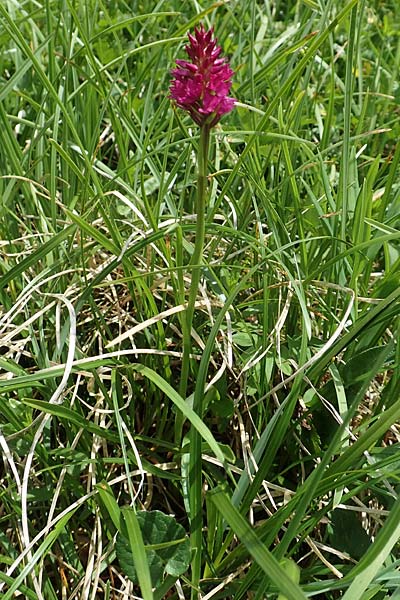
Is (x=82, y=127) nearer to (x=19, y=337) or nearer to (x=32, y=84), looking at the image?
(x=32, y=84)

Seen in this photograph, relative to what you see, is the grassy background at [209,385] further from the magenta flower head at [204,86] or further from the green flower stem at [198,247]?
Result: the magenta flower head at [204,86]

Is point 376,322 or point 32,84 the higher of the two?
point 32,84

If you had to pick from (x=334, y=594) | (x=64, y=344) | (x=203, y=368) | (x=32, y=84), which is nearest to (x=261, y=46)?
(x=32, y=84)

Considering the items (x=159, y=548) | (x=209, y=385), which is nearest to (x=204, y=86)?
(x=209, y=385)

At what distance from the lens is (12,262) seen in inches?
59.6

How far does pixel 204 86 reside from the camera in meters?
0.96

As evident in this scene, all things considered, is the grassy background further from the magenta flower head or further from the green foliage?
the magenta flower head

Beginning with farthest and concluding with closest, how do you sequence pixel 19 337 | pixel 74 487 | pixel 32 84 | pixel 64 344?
pixel 32 84 < pixel 19 337 < pixel 64 344 < pixel 74 487

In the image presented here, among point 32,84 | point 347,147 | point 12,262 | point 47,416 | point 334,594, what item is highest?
point 32,84

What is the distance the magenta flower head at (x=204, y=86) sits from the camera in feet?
3.16

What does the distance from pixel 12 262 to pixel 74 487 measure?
498 millimetres

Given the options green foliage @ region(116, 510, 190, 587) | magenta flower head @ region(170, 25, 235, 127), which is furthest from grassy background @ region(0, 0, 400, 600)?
magenta flower head @ region(170, 25, 235, 127)

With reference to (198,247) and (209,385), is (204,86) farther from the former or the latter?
(209,385)

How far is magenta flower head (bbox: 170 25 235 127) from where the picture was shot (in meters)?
0.96
